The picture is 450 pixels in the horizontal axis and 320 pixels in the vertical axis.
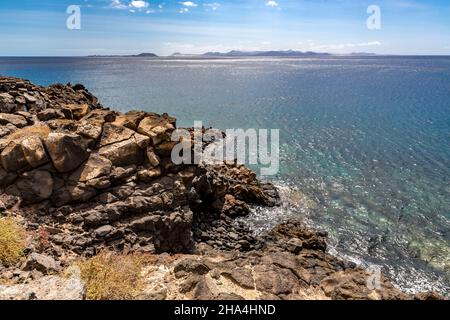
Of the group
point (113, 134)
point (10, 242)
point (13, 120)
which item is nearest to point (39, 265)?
point (10, 242)

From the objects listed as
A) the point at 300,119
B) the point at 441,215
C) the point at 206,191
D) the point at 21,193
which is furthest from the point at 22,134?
the point at 300,119

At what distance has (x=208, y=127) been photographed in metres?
58.0

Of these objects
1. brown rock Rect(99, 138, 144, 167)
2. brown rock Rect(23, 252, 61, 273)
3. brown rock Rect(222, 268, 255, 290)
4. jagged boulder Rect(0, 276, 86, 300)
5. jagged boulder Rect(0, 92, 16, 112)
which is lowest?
brown rock Rect(222, 268, 255, 290)

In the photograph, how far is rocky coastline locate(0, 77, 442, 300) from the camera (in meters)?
14.4

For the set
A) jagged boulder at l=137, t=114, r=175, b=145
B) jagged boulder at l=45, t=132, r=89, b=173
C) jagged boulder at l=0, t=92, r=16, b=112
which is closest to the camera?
jagged boulder at l=45, t=132, r=89, b=173

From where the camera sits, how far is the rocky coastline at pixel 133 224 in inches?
565

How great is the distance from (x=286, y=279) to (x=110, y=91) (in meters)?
93.8

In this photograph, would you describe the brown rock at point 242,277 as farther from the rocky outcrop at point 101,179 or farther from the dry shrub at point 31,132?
the dry shrub at point 31,132

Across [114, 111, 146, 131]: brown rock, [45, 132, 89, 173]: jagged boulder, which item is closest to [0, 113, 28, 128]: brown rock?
[45, 132, 89, 173]: jagged boulder

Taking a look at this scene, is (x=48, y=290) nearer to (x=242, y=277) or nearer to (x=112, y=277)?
(x=112, y=277)

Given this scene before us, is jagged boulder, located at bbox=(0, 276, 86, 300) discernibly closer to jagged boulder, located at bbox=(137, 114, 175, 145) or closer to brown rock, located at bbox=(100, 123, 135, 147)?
brown rock, located at bbox=(100, 123, 135, 147)

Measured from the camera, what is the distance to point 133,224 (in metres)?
20.7

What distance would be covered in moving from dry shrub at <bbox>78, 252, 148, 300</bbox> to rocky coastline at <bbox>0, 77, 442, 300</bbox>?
379mm

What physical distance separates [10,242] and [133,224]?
6956mm
